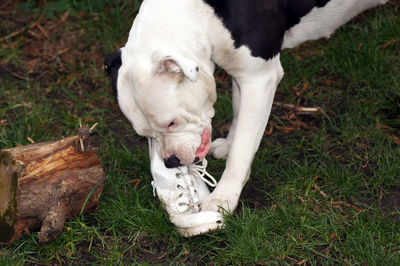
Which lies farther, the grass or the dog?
the grass

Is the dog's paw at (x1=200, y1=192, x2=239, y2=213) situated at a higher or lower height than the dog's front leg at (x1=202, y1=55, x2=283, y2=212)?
lower

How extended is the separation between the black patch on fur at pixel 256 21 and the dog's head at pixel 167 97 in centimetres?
27

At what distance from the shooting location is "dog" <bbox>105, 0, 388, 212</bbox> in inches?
101

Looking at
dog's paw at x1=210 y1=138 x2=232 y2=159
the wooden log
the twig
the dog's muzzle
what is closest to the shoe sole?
the dog's muzzle

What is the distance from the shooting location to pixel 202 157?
292 centimetres

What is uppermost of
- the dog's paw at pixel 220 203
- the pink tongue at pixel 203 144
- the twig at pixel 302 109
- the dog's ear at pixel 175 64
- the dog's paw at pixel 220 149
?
the dog's ear at pixel 175 64

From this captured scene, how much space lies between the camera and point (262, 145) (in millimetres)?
3697

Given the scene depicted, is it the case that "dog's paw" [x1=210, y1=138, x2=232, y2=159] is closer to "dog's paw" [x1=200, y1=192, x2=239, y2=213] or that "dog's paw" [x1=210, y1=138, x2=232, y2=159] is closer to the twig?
"dog's paw" [x1=200, y1=192, x2=239, y2=213]

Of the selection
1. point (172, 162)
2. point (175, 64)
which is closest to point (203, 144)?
point (172, 162)

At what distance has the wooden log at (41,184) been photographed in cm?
275

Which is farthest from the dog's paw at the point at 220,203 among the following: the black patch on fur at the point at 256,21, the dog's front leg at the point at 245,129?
the black patch on fur at the point at 256,21

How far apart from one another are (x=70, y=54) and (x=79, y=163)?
2064 millimetres

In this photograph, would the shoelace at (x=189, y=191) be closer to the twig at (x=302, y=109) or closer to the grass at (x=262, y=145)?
the grass at (x=262, y=145)

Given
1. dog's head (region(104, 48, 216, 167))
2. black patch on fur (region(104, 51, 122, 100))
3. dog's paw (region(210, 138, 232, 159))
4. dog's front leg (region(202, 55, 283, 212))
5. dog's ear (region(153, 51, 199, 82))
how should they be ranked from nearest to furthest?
dog's ear (region(153, 51, 199, 82)) → dog's head (region(104, 48, 216, 167)) → black patch on fur (region(104, 51, 122, 100)) → dog's front leg (region(202, 55, 283, 212)) → dog's paw (region(210, 138, 232, 159))
